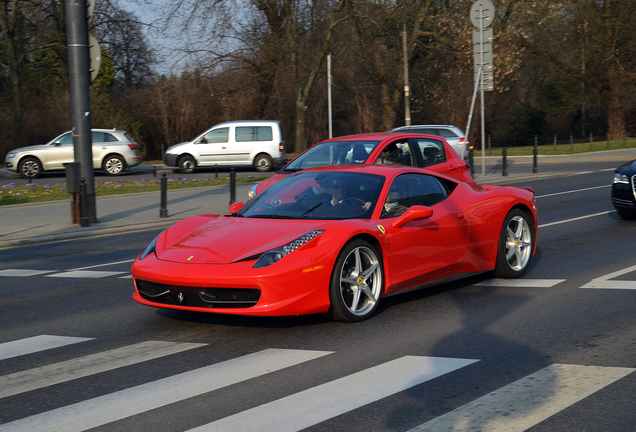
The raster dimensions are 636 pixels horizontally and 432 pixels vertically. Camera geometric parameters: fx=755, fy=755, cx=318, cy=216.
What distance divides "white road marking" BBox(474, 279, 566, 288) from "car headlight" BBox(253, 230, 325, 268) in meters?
2.60

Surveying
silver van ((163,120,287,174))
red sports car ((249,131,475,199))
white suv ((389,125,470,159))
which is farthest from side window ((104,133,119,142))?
red sports car ((249,131,475,199))

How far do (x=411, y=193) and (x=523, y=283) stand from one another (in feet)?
5.62

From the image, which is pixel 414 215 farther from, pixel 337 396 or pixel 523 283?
pixel 337 396

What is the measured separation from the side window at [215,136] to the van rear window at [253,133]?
50 centimetres

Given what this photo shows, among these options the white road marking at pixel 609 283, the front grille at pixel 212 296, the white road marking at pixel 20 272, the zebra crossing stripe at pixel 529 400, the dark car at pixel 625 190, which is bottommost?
the white road marking at pixel 20 272

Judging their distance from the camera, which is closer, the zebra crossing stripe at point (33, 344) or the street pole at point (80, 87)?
the zebra crossing stripe at point (33, 344)

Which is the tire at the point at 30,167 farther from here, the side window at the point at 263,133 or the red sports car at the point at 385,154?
the red sports car at the point at 385,154

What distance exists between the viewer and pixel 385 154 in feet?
39.1

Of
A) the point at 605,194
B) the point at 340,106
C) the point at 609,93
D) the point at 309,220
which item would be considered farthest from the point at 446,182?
the point at 609,93

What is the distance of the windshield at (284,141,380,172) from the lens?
11938 mm

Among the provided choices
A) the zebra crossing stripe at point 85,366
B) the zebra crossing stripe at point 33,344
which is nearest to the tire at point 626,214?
the zebra crossing stripe at point 85,366

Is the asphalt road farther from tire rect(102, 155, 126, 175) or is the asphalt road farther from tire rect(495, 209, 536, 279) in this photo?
tire rect(102, 155, 126, 175)

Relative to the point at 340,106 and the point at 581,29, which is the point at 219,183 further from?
the point at 581,29

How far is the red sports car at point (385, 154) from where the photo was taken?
470 inches
